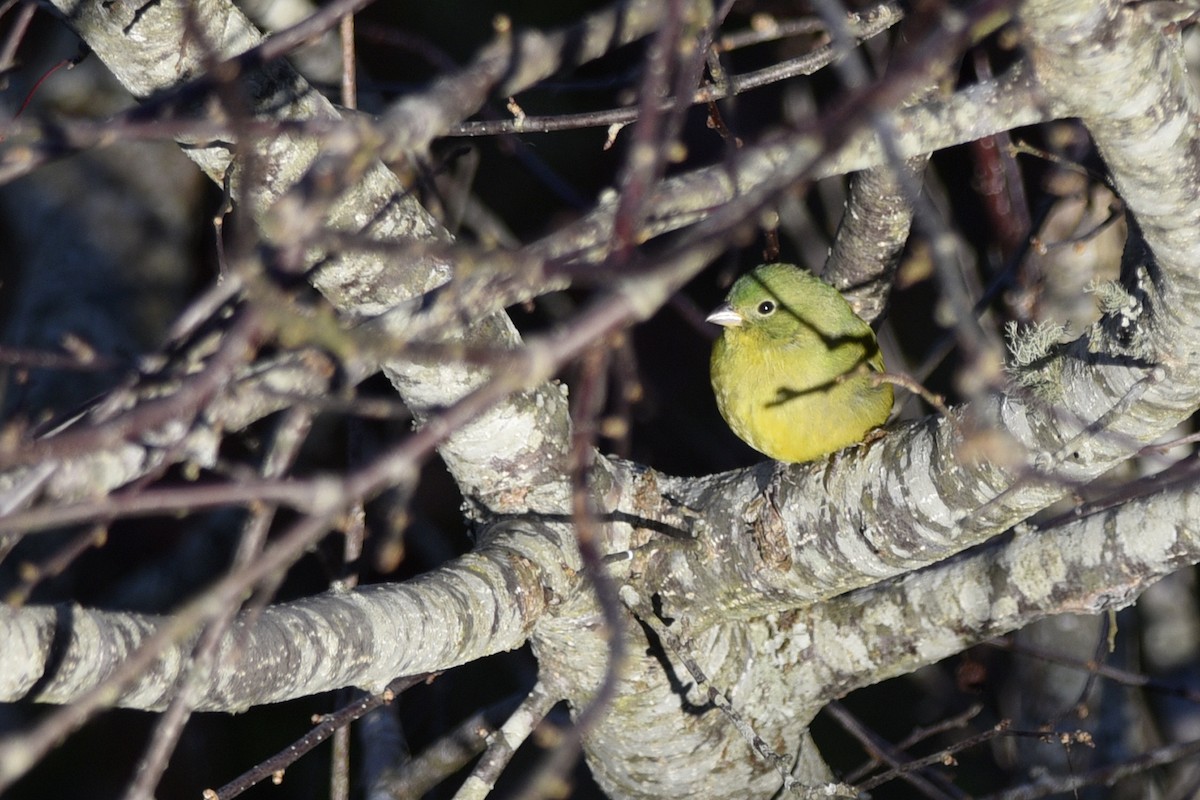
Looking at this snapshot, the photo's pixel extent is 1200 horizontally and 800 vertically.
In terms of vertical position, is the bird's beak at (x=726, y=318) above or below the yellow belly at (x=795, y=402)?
above

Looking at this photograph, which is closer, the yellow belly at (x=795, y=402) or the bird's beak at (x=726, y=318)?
the yellow belly at (x=795, y=402)

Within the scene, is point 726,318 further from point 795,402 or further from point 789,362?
point 795,402

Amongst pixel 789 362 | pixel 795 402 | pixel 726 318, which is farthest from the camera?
pixel 726 318

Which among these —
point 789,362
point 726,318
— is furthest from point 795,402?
point 726,318

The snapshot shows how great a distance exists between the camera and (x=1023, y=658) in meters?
5.27

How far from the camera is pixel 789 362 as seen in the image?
338 cm

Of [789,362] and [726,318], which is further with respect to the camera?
[726,318]

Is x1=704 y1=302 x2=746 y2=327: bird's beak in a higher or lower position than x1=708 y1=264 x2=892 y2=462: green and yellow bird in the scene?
higher

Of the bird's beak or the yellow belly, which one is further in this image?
the bird's beak

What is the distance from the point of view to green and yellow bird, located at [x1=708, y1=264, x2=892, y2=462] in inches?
119

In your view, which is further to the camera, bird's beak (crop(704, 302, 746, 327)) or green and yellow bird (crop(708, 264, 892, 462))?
bird's beak (crop(704, 302, 746, 327))

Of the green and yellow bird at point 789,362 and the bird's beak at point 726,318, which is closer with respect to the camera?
the green and yellow bird at point 789,362

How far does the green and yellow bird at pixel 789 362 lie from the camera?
302cm

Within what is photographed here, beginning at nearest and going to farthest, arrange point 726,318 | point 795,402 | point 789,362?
point 795,402 → point 789,362 → point 726,318
